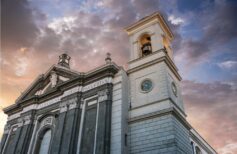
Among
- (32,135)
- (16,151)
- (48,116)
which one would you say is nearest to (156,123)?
(48,116)

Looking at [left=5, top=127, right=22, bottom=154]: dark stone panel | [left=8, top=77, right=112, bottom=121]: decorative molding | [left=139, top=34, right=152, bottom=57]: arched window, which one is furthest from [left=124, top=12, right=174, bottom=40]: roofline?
[left=5, top=127, right=22, bottom=154]: dark stone panel

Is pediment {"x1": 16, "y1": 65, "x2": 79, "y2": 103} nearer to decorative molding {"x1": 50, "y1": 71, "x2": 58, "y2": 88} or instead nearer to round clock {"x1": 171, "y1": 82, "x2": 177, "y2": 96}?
decorative molding {"x1": 50, "y1": 71, "x2": 58, "y2": 88}

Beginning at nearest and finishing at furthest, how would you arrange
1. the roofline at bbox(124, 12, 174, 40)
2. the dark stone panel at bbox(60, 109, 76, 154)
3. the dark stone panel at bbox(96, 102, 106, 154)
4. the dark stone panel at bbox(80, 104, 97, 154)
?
the dark stone panel at bbox(96, 102, 106, 154) → the dark stone panel at bbox(80, 104, 97, 154) → the dark stone panel at bbox(60, 109, 76, 154) → the roofline at bbox(124, 12, 174, 40)

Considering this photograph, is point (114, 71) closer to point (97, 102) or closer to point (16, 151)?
point (97, 102)

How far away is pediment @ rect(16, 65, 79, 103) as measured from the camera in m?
24.2

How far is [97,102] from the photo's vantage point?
794 inches

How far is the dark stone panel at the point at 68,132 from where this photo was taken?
1908 cm

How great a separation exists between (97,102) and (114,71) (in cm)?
297

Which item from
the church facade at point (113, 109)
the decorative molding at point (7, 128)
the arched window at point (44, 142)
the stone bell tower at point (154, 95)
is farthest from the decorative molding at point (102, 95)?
the decorative molding at point (7, 128)

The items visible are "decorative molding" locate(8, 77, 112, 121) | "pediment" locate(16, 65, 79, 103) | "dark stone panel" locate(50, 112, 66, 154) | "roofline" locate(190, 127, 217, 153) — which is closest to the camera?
"dark stone panel" locate(50, 112, 66, 154)

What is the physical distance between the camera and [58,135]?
2039 cm

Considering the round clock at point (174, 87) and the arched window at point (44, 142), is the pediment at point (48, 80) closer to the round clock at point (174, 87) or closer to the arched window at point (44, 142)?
the arched window at point (44, 142)

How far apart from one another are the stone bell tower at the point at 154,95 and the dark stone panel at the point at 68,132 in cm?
486

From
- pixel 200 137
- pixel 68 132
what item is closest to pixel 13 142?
pixel 68 132
